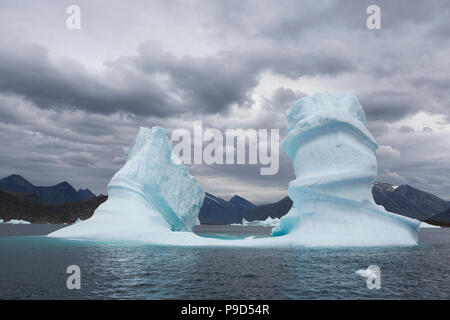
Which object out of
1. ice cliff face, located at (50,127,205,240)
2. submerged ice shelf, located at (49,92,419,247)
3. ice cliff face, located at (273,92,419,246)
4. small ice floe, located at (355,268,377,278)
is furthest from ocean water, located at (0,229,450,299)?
ice cliff face, located at (50,127,205,240)

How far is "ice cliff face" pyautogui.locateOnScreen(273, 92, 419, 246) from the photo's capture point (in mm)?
28406

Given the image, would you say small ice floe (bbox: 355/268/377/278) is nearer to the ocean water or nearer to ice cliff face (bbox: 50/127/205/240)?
the ocean water

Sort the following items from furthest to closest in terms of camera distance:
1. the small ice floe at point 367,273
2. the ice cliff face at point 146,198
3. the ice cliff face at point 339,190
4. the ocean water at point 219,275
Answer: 1. the ice cliff face at point 146,198
2. the ice cliff face at point 339,190
3. the small ice floe at point 367,273
4. the ocean water at point 219,275

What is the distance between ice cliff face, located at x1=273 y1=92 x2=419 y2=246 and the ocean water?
422 cm

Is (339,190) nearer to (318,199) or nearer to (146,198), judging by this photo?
(318,199)

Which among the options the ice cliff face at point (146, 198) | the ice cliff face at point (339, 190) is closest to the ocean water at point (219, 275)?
the ice cliff face at point (339, 190)

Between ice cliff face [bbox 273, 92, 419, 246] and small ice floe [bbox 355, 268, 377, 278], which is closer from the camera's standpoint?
small ice floe [bbox 355, 268, 377, 278]

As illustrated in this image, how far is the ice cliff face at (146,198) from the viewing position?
1267 inches

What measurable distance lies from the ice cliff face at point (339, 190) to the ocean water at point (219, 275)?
4.22 m

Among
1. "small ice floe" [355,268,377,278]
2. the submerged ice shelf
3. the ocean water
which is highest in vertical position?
the submerged ice shelf

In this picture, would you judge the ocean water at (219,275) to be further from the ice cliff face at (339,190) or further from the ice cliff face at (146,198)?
the ice cliff face at (146,198)
